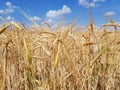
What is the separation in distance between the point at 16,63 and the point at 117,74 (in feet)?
2.58

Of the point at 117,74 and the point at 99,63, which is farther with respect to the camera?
the point at 117,74

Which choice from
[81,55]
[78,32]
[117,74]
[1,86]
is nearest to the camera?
[1,86]

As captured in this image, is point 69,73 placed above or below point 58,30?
below

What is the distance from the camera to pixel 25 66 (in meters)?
1.95

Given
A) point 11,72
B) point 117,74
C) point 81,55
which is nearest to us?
point 11,72

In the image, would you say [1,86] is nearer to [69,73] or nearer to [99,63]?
[69,73]

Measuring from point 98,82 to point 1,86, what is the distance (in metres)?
0.70

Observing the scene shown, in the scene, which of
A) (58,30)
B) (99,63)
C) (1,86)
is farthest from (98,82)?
(1,86)

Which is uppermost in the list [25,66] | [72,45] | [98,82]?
[72,45]

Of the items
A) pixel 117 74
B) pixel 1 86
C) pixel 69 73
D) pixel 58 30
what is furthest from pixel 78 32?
pixel 1 86

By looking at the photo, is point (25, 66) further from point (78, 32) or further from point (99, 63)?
point (78, 32)

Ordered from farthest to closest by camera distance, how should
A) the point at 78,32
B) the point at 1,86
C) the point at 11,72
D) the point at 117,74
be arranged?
the point at 78,32
the point at 117,74
the point at 11,72
the point at 1,86

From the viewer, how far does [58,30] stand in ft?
7.45

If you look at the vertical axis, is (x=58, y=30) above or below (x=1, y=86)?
above
